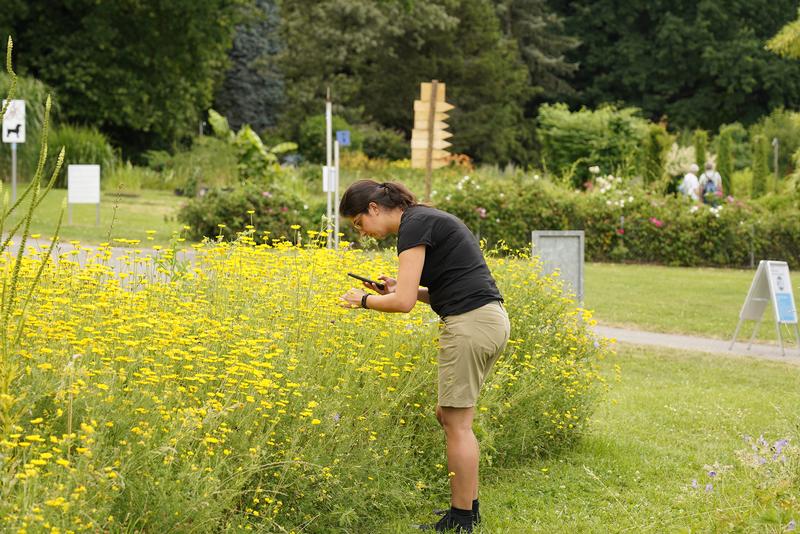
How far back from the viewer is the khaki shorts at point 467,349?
4.91 meters

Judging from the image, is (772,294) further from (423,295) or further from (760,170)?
(760,170)

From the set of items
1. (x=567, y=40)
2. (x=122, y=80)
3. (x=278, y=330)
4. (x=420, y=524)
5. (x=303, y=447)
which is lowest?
(x=420, y=524)

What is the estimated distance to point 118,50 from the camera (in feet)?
112

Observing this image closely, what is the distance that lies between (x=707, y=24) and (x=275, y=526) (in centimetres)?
5085

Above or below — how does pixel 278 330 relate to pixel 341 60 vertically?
below

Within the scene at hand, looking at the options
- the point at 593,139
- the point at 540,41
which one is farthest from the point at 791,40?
the point at 540,41

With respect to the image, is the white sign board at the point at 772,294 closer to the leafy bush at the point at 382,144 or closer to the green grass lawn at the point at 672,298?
the green grass lawn at the point at 672,298

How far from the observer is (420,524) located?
5.29 m

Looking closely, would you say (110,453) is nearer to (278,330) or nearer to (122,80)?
(278,330)

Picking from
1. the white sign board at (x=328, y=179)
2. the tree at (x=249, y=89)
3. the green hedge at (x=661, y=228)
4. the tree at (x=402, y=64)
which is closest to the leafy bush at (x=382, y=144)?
the tree at (x=402, y=64)

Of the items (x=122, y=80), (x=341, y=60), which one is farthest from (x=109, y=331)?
(x=341, y=60)

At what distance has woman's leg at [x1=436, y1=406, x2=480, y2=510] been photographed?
5051 millimetres

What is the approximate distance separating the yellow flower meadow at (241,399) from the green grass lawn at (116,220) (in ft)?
33.6

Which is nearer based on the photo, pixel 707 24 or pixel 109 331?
pixel 109 331
